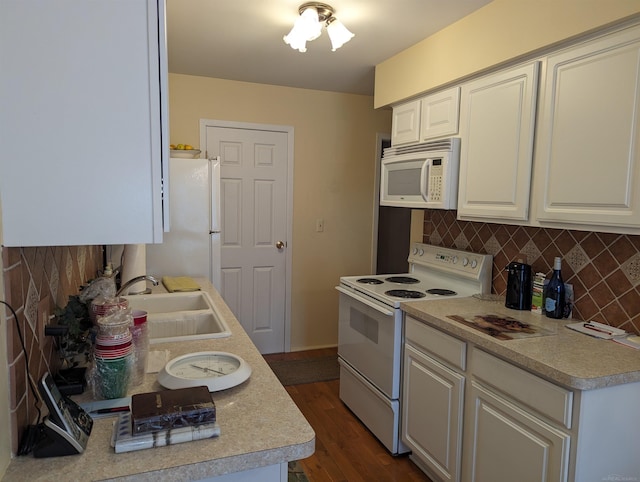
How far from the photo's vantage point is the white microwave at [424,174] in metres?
2.30

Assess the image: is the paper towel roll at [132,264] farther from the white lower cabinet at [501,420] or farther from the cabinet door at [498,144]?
the cabinet door at [498,144]

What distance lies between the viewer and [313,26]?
2.02 meters

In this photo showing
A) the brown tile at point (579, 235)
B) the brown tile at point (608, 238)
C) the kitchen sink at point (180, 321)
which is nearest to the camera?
the kitchen sink at point (180, 321)

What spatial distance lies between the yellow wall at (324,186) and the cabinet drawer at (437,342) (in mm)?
1812

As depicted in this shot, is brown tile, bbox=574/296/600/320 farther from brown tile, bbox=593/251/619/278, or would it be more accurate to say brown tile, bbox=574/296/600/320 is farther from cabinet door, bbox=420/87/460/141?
cabinet door, bbox=420/87/460/141

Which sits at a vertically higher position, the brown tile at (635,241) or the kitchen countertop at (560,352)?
the brown tile at (635,241)

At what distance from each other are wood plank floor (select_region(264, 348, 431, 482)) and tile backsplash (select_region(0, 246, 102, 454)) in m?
1.56

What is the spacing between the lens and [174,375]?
1188 mm

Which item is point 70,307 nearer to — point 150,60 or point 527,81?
point 150,60

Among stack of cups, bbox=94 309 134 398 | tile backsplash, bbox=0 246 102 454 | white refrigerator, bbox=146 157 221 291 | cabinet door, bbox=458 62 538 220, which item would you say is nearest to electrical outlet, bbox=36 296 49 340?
tile backsplash, bbox=0 246 102 454

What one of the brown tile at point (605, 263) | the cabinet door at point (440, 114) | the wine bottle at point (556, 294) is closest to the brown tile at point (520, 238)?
the wine bottle at point (556, 294)

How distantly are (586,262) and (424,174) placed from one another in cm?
92

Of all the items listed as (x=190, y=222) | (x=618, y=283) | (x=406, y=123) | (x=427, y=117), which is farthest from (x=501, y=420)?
(x=190, y=222)

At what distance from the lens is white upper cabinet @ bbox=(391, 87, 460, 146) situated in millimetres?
2303
